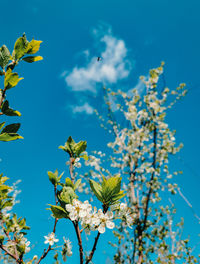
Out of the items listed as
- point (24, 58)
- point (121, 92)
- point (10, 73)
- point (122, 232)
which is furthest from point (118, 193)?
point (121, 92)

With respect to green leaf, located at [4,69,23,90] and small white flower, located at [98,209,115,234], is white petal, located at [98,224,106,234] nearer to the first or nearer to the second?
small white flower, located at [98,209,115,234]

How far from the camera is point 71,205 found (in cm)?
93

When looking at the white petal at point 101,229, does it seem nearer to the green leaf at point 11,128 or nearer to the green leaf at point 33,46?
the green leaf at point 11,128

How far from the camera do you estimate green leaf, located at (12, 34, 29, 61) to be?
109 centimetres

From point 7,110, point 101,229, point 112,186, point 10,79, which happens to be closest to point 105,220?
point 101,229

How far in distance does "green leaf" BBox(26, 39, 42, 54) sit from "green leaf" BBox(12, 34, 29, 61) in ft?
0.08

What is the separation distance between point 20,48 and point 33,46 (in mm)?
85

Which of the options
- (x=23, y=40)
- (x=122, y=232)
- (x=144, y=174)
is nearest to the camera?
(x=23, y=40)

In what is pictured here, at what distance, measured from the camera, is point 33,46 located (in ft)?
3.80

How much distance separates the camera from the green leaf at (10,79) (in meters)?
1.00

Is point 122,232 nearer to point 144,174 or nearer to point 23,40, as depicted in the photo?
point 144,174

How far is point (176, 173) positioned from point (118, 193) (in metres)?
5.67

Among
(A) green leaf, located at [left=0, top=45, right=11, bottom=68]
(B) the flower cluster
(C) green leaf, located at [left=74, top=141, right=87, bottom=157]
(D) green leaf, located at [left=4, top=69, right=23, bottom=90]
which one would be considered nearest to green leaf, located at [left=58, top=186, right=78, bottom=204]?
(B) the flower cluster

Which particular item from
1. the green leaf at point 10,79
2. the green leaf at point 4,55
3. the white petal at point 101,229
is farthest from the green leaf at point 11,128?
the white petal at point 101,229
